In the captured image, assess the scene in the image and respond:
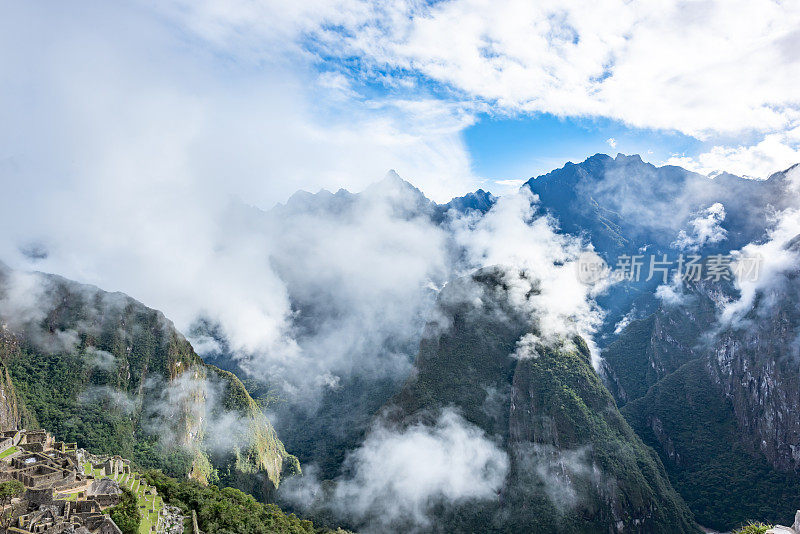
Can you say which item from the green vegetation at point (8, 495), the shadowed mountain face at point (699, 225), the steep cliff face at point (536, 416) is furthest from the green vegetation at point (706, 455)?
the green vegetation at point (8, 495)

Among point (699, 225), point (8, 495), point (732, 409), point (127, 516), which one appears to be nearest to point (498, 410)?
point (732, 409)

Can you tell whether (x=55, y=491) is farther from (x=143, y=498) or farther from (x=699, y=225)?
(x=699, y=225)

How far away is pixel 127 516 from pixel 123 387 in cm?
7293

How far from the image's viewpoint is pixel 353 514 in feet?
262

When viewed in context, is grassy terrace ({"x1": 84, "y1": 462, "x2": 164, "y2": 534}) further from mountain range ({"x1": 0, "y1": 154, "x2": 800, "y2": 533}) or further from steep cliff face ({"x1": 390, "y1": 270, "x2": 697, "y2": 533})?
steep cliff face ({"x1": 390, "y1": 270, "x2": 697, "y2": 533})

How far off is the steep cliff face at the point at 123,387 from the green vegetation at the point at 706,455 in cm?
8872

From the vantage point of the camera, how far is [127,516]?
2808 centimetres

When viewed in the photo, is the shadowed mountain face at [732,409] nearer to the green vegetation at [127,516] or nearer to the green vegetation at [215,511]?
the green vegetation at [215,511]

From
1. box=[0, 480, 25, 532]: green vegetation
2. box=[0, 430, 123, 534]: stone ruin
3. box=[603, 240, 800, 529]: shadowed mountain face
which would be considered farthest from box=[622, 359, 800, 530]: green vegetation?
box=[0, 480, 25, 532]: green vegetation

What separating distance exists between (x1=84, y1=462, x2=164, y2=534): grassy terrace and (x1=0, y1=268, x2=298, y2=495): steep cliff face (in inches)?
1652

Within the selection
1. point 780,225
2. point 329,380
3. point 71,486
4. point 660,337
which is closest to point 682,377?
point 660,337

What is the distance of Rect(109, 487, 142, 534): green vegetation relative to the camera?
89.8 feet

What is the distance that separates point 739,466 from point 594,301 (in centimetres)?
10673

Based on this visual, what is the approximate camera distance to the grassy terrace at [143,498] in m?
30.9
